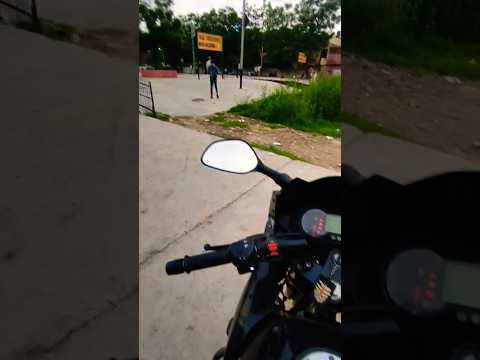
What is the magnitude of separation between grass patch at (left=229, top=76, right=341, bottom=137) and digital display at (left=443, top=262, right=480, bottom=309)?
0.64 ft

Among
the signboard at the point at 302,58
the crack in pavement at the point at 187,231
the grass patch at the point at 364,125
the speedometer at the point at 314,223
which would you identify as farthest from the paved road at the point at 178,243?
the grass patch at the point at 364,125

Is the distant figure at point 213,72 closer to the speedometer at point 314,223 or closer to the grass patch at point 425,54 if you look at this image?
the speedometer at point 314,223

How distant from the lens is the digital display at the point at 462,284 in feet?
1.09

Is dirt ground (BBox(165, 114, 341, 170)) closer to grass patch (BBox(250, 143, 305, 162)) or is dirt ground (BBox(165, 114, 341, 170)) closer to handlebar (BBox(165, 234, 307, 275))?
grass patch (BBox(250, 143, 305, 162))

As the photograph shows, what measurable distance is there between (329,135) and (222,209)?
1.74 meters

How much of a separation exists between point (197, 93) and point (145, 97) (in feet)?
0.50

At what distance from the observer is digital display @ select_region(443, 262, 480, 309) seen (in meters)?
0.33

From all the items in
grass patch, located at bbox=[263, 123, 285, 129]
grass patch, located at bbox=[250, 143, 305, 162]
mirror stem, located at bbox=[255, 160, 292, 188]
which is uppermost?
grass patch, located at bbox=[263, 123, 285, 129]

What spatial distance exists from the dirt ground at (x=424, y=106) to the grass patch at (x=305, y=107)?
0.28ft
